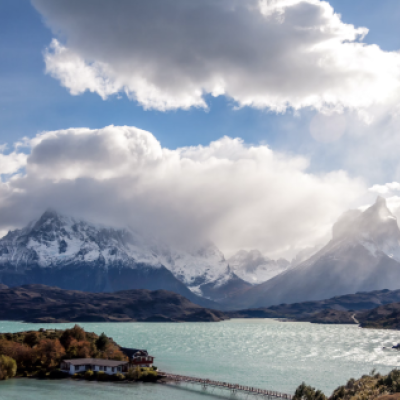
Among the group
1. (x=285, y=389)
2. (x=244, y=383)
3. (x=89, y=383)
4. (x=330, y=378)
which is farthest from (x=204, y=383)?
(x=330, y=378)

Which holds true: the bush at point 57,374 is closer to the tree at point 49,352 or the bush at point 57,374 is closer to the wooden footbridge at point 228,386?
the tree at point 49,352

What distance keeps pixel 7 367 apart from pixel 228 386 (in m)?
57.4

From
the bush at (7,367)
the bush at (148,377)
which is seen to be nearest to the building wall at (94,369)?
the bush at (148,377)

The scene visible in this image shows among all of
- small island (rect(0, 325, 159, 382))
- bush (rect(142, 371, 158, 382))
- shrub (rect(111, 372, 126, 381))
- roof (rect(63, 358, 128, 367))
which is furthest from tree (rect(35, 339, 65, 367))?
bush (rect(142, 371, 158, 382))

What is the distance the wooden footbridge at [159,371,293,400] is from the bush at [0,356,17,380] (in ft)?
128

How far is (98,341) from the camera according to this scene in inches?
6176

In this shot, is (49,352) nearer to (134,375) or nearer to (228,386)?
(134,375)

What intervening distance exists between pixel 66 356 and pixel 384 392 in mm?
90676

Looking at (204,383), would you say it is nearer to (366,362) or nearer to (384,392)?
(384,392)

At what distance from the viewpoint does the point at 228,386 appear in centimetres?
12200

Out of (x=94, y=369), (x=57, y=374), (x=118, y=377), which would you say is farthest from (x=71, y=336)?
(x=118, y=377)

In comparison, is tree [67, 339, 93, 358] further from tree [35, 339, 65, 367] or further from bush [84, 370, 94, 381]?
bush [84, 370, 94, 381]

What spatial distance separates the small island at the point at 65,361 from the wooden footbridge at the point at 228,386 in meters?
5.83

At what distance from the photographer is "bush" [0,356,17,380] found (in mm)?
123000
